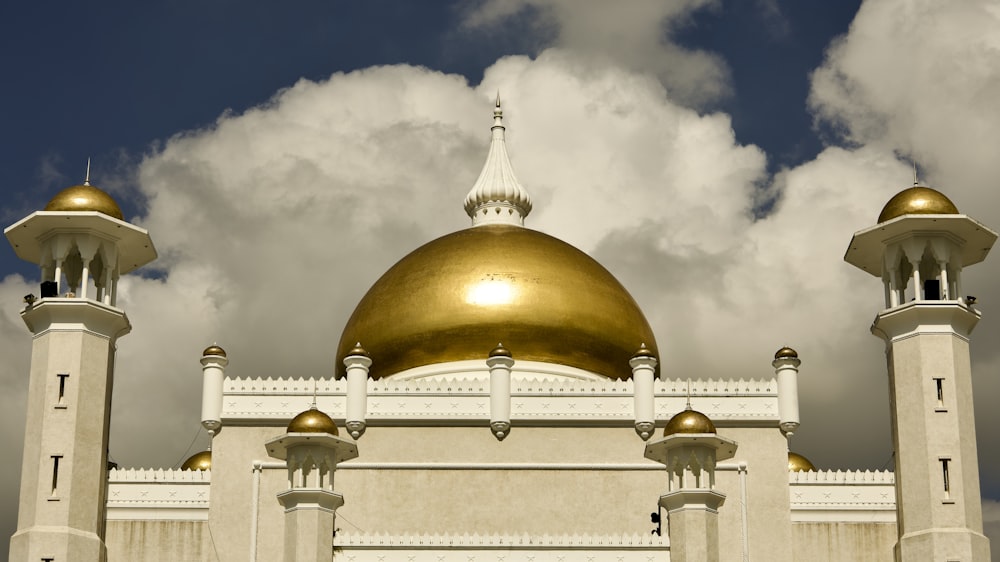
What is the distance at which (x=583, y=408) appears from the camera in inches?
1270

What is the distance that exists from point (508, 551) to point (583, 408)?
3.98 meters

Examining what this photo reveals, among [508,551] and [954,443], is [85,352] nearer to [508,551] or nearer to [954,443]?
[508,551]

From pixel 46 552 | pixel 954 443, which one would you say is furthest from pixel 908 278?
pixel 46 552

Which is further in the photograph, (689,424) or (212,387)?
(212,387)

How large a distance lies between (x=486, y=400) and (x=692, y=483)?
5.13 meters

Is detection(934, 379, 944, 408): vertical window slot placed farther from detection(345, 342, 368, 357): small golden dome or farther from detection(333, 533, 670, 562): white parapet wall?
detection(345, 342, 368, 357): small golden dome

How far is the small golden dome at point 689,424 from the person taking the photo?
28.4 metres

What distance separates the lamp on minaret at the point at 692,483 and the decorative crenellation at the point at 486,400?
10.5 ft

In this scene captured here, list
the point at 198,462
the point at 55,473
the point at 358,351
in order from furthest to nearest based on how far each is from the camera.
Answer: the point at 198,462 < the point at 358,351 < the point at 55,473

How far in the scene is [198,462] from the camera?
125ft

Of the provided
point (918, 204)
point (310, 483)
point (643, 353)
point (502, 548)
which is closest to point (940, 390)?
point (918, 204)

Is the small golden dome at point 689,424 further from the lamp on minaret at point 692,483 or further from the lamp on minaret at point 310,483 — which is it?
the lamp on minaret at point 310,483

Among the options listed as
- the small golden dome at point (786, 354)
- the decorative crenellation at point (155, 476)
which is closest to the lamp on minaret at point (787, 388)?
the small golden dome at point (786, 354)

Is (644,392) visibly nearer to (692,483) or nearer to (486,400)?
(486,400)
